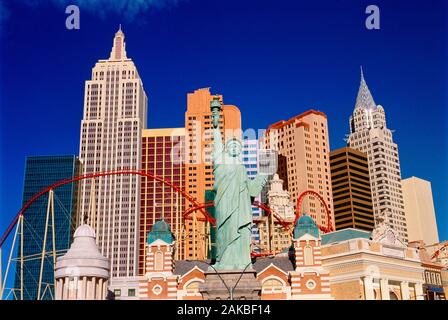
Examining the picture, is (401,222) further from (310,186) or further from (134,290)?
(134,290)

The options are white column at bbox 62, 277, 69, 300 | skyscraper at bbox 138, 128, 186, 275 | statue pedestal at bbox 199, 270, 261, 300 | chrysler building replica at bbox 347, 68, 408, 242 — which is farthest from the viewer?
chrysler building replica at bbox 347, 68, 408, 242

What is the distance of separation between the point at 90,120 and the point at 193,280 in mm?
71702

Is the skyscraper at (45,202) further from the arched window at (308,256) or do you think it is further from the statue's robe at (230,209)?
the statue's robe at (230,209)

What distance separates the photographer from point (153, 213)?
105 metres

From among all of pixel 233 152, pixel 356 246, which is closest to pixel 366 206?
pixel 356 246

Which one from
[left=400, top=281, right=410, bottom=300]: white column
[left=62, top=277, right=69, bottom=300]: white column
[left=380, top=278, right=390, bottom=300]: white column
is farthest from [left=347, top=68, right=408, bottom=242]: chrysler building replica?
[left=62, top=277, right=69, bottom=300]: white column

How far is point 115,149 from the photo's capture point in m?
106

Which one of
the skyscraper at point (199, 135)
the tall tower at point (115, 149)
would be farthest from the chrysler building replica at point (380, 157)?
the tall tower at point (115, 149)

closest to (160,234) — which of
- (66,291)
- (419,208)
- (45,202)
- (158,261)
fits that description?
(158,261)

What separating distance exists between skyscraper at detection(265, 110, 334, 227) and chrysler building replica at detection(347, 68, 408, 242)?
14695 millimetres

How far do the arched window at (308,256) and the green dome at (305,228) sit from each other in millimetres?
1065

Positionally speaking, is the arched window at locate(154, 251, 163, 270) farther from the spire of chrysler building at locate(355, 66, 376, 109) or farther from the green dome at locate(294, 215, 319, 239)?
the spire of chrysler building at locate(355, 66, 376, 109)

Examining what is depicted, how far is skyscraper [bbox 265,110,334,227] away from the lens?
114375mm

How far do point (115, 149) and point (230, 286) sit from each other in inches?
3040
